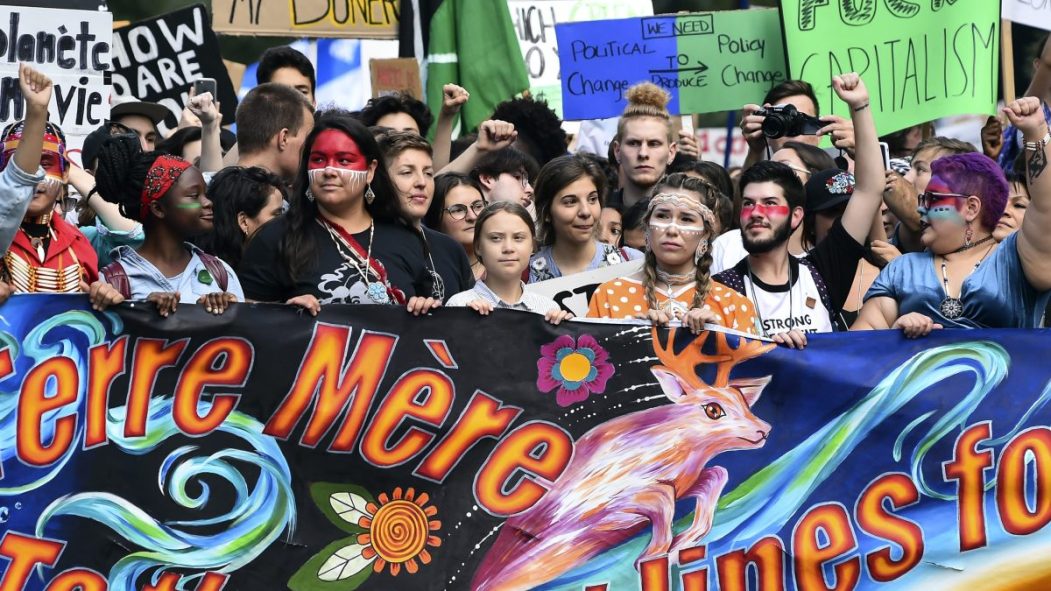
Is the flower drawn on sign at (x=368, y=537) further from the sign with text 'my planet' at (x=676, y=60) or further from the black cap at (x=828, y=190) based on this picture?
the sign with text 'my planet' at (x=676, y=60)

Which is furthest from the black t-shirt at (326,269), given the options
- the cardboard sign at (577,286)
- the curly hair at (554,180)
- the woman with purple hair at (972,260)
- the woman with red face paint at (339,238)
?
the woman with purple hair at (972,260)

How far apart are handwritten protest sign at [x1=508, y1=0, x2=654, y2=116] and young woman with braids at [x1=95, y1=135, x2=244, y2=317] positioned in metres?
5.41

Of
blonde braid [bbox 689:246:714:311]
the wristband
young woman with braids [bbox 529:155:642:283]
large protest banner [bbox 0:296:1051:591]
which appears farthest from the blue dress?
young woman with braids [bbox 529:155:642:283]

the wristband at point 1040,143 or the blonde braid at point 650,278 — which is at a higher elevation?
the wristband at point 1040,143

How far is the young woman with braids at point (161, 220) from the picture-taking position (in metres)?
6.05

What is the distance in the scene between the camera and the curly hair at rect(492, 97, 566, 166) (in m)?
9.00

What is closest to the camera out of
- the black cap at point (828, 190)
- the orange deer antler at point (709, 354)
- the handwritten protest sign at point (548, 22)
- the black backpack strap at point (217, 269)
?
the orange deer antler at point (709, 354)

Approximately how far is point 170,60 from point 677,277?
171 inches

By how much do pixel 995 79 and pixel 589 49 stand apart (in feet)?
7.46

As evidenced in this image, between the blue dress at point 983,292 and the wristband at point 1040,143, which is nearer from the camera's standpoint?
the wristband at point 1040,143

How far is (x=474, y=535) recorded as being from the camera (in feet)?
18.9

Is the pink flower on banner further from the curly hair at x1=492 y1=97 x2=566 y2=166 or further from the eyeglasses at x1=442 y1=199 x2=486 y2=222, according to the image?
the curly hair at x1=492 y1=97 x2=566 y2=166

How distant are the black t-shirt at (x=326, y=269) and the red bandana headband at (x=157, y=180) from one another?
0.44m

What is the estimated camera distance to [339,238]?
6367mm
